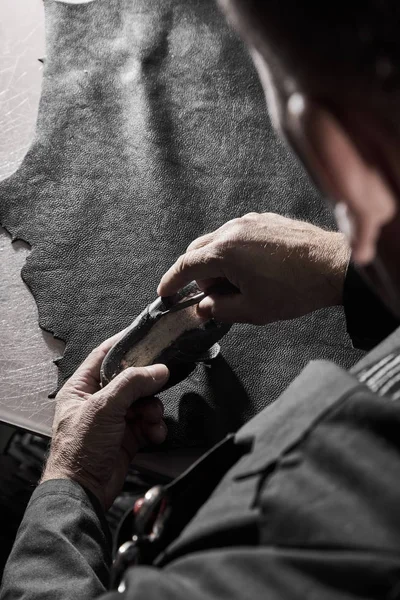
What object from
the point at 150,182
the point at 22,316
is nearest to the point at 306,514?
the point at 22,316

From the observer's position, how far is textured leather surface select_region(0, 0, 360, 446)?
1.03m

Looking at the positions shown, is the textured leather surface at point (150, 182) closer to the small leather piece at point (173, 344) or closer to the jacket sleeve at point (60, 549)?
the small leather piece at point (173, 344)

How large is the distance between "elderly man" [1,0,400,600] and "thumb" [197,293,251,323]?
28 cm

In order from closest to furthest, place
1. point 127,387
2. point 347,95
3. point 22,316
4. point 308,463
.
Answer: point 347,95 → point 308,463 → point 127,387 → point 22,316

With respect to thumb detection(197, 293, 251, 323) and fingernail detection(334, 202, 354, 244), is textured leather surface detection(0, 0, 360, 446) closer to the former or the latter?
thumb detection(197, 293, 251, 323)

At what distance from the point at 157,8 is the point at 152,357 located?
853 millimetres

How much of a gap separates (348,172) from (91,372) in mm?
604

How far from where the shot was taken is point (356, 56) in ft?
1.42

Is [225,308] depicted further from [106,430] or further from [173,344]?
[106,430]

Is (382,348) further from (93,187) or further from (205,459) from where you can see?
(93,187)

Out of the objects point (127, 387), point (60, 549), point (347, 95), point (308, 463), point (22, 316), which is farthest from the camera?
point (22, 316)

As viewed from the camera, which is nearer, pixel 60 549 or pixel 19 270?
pixel 60 549

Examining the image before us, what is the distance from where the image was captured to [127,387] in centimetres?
93

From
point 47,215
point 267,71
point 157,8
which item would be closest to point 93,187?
point 47,215
